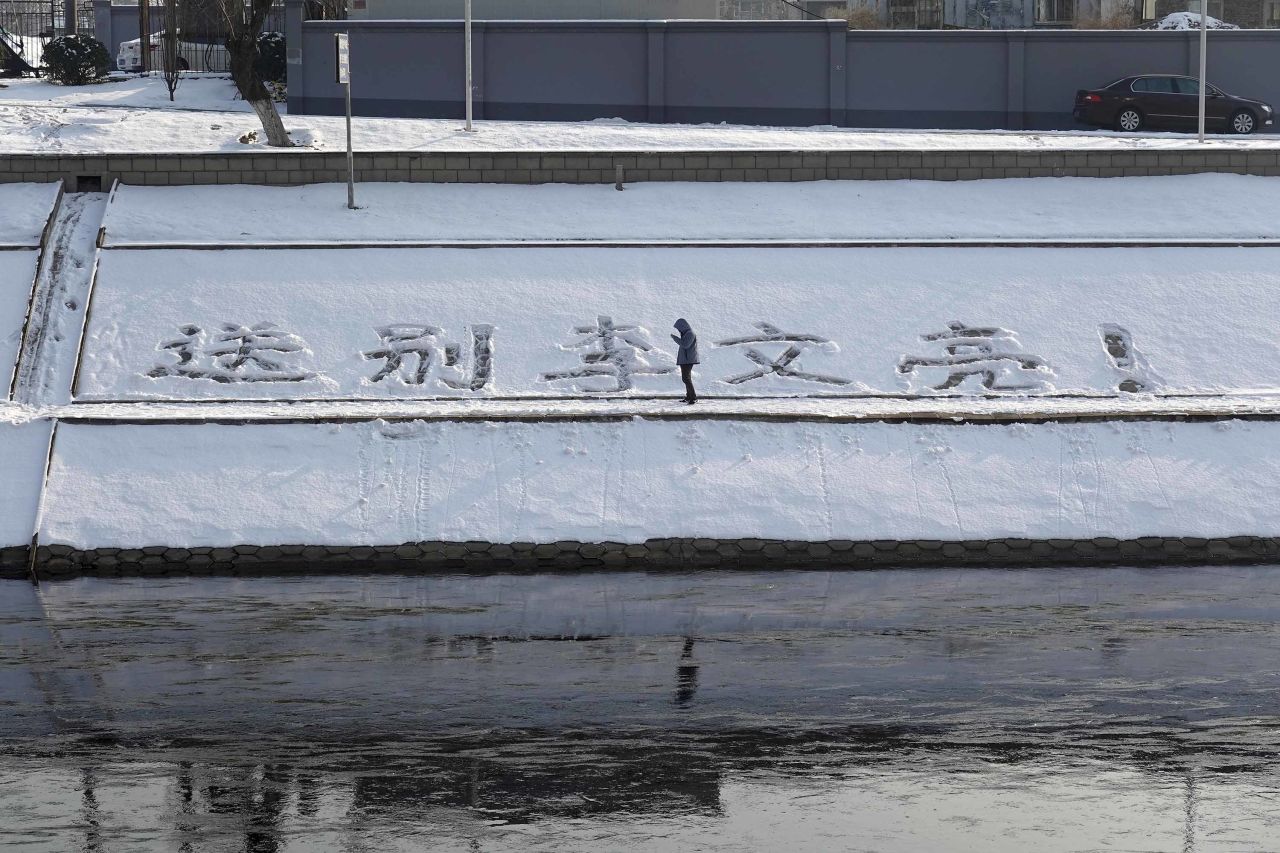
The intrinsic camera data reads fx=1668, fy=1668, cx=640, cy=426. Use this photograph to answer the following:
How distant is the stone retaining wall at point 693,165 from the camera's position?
83.6 ft

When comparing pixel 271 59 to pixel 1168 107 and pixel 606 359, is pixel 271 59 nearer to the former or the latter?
pixel 1168 107

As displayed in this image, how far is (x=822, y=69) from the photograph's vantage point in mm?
36188

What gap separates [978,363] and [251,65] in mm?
15910

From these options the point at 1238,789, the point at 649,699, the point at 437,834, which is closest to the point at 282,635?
the point at 649,699

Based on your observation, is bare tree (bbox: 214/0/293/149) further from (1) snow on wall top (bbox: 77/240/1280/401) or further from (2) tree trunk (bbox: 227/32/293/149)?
(1) snow on wall top (bbox: 77/240/1280/401)

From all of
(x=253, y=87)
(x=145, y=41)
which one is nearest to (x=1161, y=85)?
(x=253, y=87)

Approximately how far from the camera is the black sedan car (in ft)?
113

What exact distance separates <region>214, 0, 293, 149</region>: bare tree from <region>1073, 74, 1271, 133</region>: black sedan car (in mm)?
16881

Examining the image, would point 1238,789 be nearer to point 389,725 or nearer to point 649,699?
point 649,699

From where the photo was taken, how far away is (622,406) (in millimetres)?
18656

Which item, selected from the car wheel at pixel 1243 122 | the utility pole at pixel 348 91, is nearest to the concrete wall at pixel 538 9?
the car wheel at pixel 1243 122

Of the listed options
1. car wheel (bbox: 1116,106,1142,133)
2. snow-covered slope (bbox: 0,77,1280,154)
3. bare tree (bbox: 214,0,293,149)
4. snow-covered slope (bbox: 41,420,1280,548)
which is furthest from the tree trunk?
car wheel (bbox: 1116,106,1142,133)

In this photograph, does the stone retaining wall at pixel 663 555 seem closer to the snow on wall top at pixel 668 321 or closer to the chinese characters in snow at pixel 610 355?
the snow on wall top at pixel 668 321

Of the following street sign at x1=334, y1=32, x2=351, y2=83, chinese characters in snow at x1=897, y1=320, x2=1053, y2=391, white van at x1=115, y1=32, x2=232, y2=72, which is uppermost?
white van at x1=115, y1=32, x2=232, y2=72
